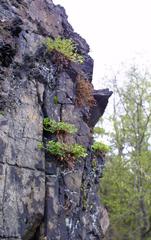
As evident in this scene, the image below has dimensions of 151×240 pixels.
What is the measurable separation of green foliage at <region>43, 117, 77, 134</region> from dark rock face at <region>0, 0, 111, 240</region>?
12 cm

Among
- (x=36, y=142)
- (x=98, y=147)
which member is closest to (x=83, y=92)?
(x=98, y=147)

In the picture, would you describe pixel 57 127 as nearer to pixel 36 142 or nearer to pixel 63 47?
pixel 36 142

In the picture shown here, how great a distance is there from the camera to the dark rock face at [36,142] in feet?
22.7

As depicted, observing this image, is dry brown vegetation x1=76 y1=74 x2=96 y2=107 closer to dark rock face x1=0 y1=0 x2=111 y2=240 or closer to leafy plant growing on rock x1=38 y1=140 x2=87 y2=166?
dark rock face x1=0 y1=0 x2=111 y2=240

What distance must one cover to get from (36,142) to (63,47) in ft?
Result: 8.00

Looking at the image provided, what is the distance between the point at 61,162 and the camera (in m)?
7.83

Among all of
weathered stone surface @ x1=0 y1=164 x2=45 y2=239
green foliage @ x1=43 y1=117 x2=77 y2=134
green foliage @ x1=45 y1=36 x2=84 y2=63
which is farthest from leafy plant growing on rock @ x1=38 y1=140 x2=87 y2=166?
green foliage @ x1=45 y1=36 x2=84 y2=63

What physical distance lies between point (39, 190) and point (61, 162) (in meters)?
0.85

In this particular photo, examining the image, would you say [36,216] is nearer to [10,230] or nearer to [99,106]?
[10,230]

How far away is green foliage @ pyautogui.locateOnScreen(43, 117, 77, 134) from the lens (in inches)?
307

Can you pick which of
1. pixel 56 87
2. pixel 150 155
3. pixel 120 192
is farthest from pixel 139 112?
pixel 56 87

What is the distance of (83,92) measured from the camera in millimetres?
9320

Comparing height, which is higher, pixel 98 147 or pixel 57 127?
pixel 57 127

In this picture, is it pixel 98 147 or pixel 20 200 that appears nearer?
pixel 20 200
